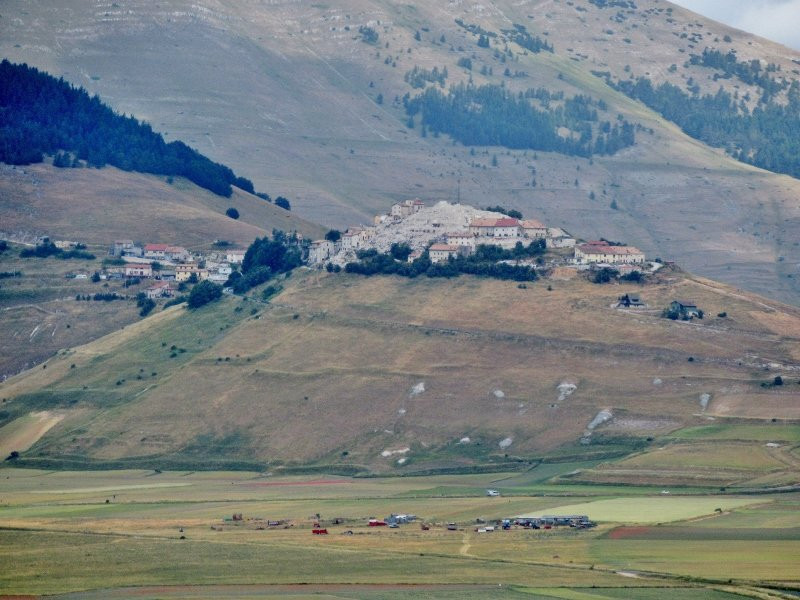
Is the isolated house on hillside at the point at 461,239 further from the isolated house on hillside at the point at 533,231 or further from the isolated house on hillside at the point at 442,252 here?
the isolated house on hillside at the point at 533,231

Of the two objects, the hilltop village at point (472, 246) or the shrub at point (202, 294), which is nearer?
the hilltop village at point (472, 246)

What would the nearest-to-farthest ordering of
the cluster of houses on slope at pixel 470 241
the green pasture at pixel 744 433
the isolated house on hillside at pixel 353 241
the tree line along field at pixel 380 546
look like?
1. the tree line along field at pixel 380 546
2. the green pasture at pixel 744 433
3. the cluster of houses on slope at pixel 470 241
4. the isolated house on hillside at pixel 353 241

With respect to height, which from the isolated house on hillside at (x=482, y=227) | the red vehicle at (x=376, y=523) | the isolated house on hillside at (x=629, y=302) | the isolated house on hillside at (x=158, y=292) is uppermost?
the isolated house on hillside at (x=482, y=227)

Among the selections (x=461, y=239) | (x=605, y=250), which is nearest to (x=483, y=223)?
(x=461, y=239)

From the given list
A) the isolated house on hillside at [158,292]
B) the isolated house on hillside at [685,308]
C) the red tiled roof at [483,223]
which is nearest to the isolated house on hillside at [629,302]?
the isolated house on hillside at [685,308]

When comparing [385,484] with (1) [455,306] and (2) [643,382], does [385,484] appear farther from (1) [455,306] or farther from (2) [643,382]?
(1) [455,306]

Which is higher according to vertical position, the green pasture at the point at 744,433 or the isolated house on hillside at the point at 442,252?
the isolated house on hillside at the point at 442,252
